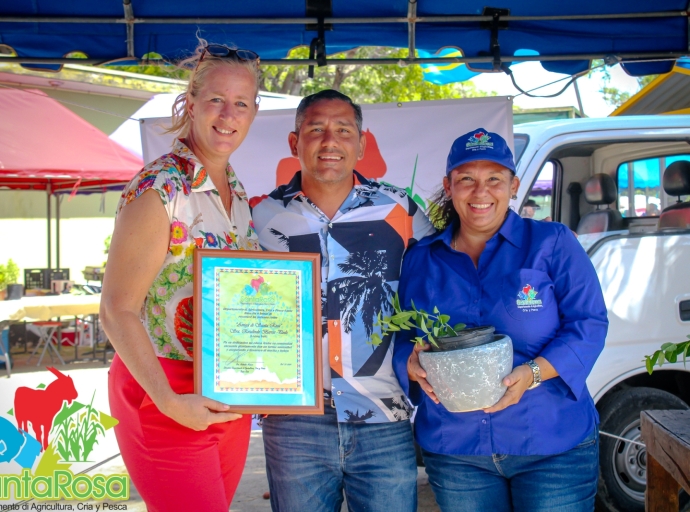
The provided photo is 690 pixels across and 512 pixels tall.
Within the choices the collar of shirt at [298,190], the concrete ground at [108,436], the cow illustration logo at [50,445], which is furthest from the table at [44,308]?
the collar of shirt at [298,190]

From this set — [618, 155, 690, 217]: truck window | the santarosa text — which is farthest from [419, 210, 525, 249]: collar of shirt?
[618, 155, 690, 217]: truck window

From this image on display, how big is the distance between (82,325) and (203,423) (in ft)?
32.4

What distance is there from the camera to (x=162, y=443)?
6.42ft

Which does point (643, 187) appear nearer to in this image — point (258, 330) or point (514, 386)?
point (514, 386)

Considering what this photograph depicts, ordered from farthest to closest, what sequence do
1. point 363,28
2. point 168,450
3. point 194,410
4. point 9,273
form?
point 9,273
point 363,28
point 168,450
point 194,410

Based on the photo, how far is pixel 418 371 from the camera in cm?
210

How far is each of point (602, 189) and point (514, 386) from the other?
10.8ft

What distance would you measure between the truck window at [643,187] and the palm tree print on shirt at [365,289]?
3370 mm

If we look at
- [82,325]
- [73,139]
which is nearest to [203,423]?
[73,139]

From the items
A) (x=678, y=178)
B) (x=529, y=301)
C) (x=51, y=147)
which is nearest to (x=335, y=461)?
(x=529, y=301)

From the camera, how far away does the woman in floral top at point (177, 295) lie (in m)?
1.85

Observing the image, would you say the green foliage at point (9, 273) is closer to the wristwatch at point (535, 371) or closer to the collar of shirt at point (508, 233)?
the collar of shirt at point (508, 233)

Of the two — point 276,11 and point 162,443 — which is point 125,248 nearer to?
point 162,443

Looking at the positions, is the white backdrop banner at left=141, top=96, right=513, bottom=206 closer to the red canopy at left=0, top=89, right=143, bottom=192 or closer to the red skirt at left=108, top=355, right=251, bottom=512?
the red skirt at left=108, top=355, right=251, bottom=512
